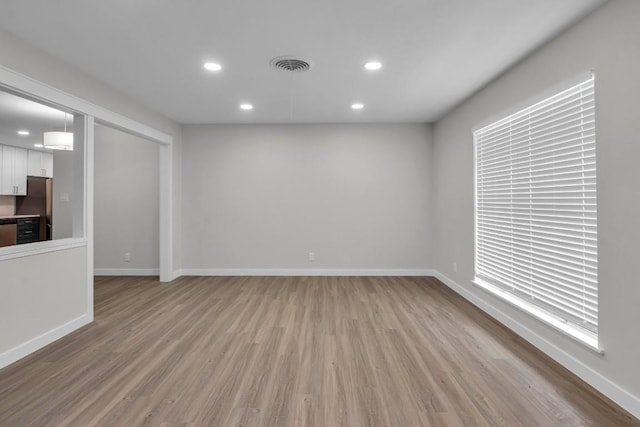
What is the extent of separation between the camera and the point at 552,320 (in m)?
2.70

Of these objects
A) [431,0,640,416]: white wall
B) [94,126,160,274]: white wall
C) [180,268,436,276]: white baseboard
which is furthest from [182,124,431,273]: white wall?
[431,0,640,416]: white wall

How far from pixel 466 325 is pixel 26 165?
8.48 metres

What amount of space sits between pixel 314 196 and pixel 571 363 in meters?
4.06

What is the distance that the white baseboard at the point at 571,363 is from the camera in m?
1.98

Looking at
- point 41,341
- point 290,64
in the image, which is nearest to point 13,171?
point 41,341

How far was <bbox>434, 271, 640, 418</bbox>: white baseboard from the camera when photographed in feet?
6.51

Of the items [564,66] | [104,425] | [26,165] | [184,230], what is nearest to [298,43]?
[564,66]

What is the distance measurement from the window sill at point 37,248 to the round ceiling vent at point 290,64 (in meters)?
2.64

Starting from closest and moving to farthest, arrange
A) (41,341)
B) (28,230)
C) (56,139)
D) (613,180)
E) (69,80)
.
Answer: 1. (613,180)
2. (41,341)
3. (69,80)
4. (56,139)
5. (28,230)

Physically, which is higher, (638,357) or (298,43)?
(298,43)

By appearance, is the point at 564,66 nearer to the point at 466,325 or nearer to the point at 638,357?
the point at 638,357

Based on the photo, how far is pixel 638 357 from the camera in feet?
6.31

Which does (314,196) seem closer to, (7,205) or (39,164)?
(39,164)

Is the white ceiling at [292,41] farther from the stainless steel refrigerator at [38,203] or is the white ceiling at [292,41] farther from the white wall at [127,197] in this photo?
the stainless steel refrigerator at [38,203]
